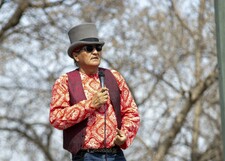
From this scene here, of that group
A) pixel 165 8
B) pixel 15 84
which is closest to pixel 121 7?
pixel 165 8

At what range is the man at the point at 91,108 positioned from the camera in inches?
203

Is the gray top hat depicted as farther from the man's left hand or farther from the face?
the man's left hand

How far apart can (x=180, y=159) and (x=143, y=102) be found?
4.36ft

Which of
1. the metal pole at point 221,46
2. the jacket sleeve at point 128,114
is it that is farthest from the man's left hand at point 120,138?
the metal pole at point 221,46

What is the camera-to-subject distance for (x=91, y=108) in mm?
5098

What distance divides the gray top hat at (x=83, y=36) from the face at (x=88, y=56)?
0.12ft

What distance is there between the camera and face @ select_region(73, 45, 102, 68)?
17.4ft

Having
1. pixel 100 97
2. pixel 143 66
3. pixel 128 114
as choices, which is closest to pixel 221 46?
pixel 100 97

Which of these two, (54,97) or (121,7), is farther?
(121,7)

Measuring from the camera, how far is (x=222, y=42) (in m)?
4.71

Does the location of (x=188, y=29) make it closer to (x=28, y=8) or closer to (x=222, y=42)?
(x=28, y=8)

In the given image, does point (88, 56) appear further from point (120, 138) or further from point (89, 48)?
point (120, 138)

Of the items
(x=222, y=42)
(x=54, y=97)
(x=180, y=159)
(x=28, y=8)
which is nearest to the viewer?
(x=222, y=42)

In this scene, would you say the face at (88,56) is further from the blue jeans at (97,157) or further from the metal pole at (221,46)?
the metal pole at (221,46)
